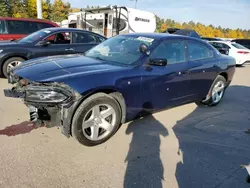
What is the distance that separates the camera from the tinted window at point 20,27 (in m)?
8.14

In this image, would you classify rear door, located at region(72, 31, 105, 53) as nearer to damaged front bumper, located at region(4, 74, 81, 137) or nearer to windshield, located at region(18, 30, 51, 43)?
windshield, located at region(18, 30, 51, 43)

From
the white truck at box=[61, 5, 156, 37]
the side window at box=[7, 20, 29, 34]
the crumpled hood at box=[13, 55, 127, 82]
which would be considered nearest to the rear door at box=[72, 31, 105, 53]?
the side window at box=[7, 20, 29, 34]

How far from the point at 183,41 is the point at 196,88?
0.96 meters

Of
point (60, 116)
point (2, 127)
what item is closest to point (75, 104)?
point (60, 116)

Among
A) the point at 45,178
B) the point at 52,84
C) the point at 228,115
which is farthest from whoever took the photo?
the point at 228,115

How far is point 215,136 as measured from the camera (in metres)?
3.69

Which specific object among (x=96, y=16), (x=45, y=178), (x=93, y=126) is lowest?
(x=45, y=178)

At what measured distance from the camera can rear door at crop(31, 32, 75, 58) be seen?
20.4 feet

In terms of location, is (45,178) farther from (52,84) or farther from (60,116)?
(52,84)

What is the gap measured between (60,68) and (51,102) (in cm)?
57

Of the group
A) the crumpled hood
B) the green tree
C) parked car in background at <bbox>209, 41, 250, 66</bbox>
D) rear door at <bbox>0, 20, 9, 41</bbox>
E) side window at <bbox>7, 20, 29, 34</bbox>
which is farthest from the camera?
the green tree

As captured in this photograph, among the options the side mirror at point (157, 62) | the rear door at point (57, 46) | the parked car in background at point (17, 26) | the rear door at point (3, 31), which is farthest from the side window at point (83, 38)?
the side mirror at point (157, 62)

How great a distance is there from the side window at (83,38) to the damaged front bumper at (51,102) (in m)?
4.14

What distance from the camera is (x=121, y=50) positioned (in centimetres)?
381
